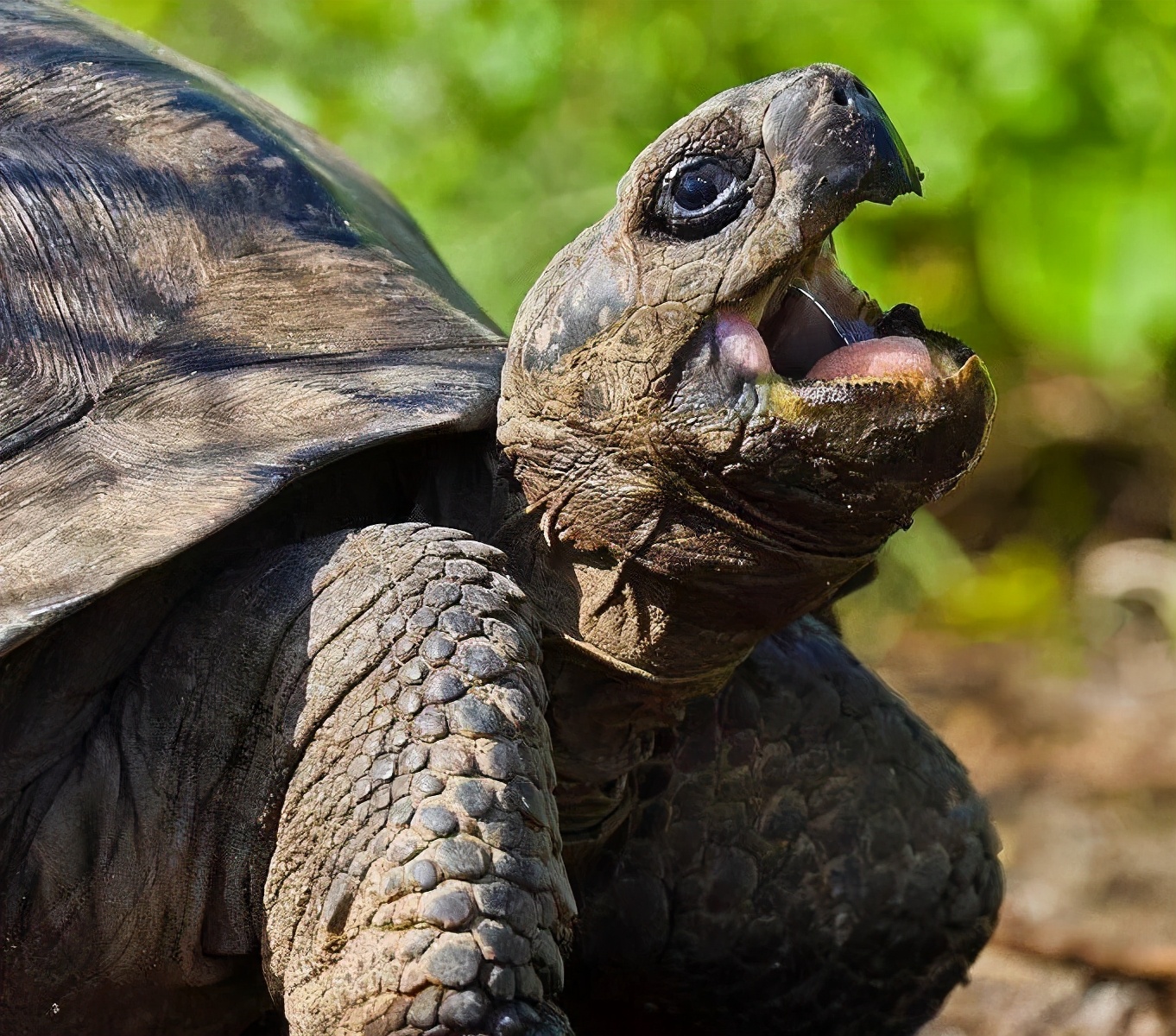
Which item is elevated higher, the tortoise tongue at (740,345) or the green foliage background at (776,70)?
the green foliage background at (776,70)

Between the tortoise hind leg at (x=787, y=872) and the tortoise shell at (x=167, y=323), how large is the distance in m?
0.98

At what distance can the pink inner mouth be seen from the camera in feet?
7.75

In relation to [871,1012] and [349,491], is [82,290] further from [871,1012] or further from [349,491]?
[871,1012]

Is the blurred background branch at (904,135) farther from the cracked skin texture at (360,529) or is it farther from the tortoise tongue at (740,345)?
the tortoise tongue at (740,345)

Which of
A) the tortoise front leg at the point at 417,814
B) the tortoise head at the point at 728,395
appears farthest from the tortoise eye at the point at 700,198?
the tortoise front leg at the point at 417,814

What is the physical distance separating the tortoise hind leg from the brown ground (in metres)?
0.47

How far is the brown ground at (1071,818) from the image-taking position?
3.88 meters

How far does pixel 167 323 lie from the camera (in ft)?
8.91

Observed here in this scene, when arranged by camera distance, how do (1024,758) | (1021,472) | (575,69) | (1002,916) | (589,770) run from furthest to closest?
(1021,472) → (575,69) → (1024,758) → (1002,916) → (589,770)

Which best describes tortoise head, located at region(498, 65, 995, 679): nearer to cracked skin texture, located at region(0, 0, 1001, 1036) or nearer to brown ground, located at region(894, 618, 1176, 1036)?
cracked skin texture, located at region(0, 0, 1001, 1036)

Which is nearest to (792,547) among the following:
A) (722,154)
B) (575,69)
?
(722,154)

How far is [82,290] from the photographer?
2.70 metres

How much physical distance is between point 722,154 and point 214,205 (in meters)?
0.98

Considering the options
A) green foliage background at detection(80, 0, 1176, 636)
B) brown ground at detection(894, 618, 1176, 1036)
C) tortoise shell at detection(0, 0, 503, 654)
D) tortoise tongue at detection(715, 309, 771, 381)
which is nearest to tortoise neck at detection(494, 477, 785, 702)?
tortoise shell at detection(0, 0, 503, 654)
